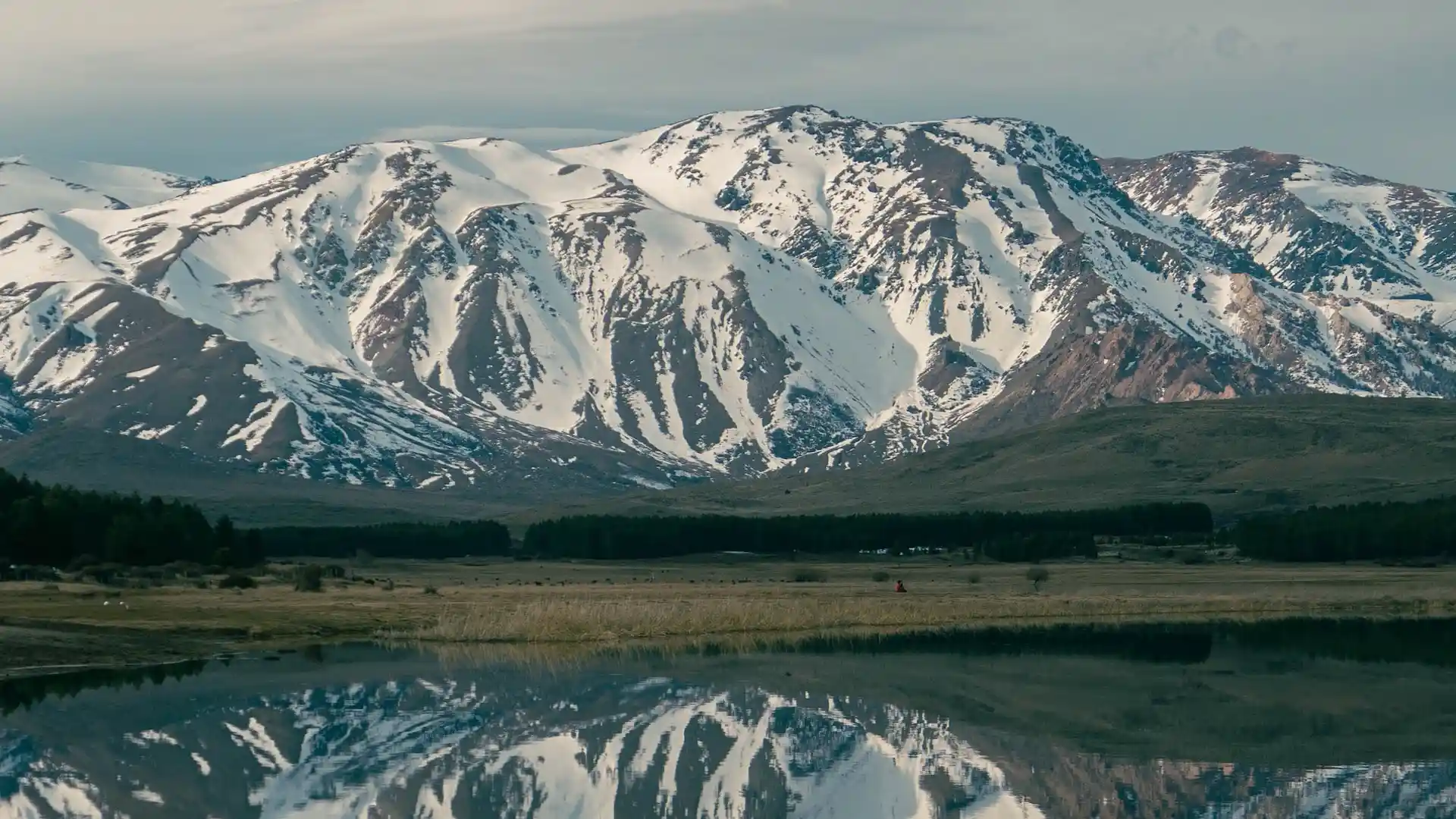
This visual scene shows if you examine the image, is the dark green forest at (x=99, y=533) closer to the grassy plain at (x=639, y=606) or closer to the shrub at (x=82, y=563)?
the shrub at (x=82, y=563)

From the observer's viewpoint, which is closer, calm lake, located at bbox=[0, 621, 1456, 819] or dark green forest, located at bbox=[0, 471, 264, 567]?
calm lake, located at bbox=[0, 621, 1456, 819]

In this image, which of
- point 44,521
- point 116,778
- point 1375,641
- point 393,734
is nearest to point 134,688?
point 393,734

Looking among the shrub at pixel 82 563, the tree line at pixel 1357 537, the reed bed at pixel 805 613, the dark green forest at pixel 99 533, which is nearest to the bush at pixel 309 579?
the dark green forest at pixel 99 533

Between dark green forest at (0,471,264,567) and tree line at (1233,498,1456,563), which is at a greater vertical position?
dark green forest at (0,471,264,567)

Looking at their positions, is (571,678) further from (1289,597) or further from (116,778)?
(1289,597)

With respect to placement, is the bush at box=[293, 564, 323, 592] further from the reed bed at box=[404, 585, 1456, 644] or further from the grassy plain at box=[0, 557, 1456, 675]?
the reed bed at box=[404, 585, 1456, 644]

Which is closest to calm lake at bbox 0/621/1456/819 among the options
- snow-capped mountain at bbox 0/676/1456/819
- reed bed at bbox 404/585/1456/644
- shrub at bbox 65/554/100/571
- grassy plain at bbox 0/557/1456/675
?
snow-capped mountain at bbox 0/676/1456/819
